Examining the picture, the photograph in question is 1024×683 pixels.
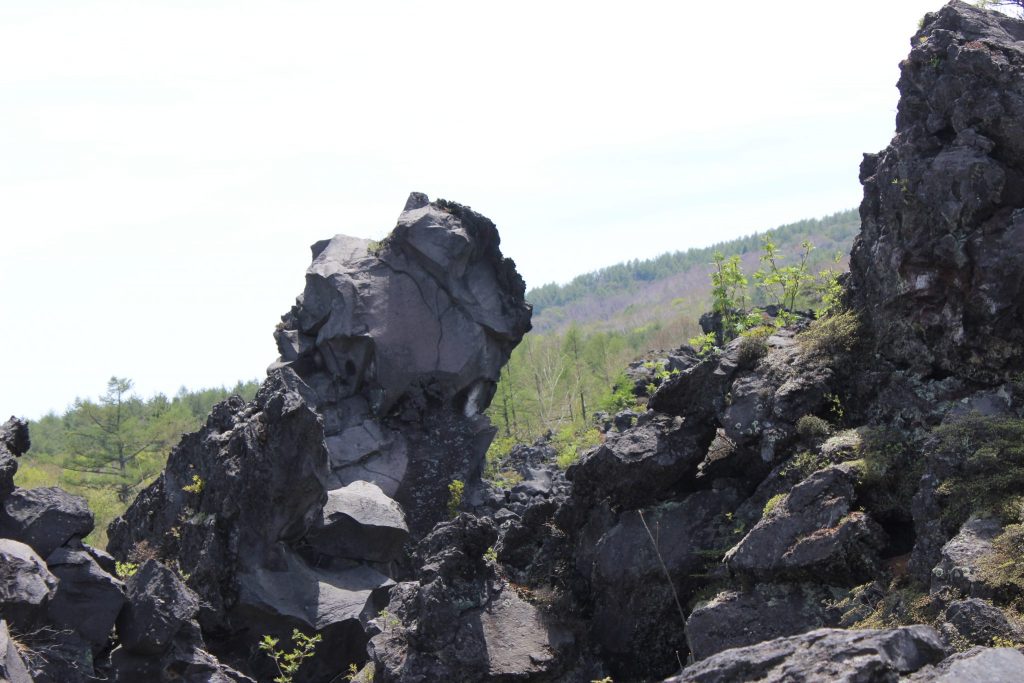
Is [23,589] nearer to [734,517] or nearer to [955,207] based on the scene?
[734,517]

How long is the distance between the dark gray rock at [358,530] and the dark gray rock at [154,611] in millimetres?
5917

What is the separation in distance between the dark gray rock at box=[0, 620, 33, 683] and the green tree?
31840 mm

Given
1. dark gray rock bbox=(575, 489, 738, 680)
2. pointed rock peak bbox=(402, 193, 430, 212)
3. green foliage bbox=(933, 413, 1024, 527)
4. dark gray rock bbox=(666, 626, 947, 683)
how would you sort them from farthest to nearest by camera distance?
pointed rock peak bbox=(402, 193, 430, 212)
dark gray rock bbox=(575, 489, 738, 680)
green foliage bbox=(933, 413, 1024, 527)
dark gray rock bbox=(666, 626, 947, 683)

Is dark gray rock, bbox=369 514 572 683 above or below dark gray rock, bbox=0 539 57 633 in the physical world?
below

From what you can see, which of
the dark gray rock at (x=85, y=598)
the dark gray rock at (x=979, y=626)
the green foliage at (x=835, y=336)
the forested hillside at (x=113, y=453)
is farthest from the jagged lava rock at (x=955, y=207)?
the forested hillside at (x=113, y=453)

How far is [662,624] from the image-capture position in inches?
493

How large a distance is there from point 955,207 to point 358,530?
13.6 m

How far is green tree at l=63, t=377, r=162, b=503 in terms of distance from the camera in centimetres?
4109

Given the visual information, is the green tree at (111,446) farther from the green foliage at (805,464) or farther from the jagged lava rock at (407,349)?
the green foliage at (805,464)

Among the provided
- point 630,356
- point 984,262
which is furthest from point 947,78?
point 630,356

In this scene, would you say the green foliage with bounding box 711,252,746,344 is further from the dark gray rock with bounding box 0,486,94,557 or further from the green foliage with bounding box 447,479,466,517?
the dark gray rock with bounding box 0,486,94,557

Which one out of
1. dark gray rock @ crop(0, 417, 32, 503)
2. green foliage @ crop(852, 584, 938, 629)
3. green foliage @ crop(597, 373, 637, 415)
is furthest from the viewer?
green foliage @ crop(597, 373, 637, 415)

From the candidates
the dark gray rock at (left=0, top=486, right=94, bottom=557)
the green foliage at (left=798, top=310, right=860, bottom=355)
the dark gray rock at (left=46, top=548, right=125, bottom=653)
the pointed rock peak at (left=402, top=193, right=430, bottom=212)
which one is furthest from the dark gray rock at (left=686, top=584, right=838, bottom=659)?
the pointed rock peak at (left=402, top=193, right=430, bottom=212)

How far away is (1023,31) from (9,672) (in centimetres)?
1500
